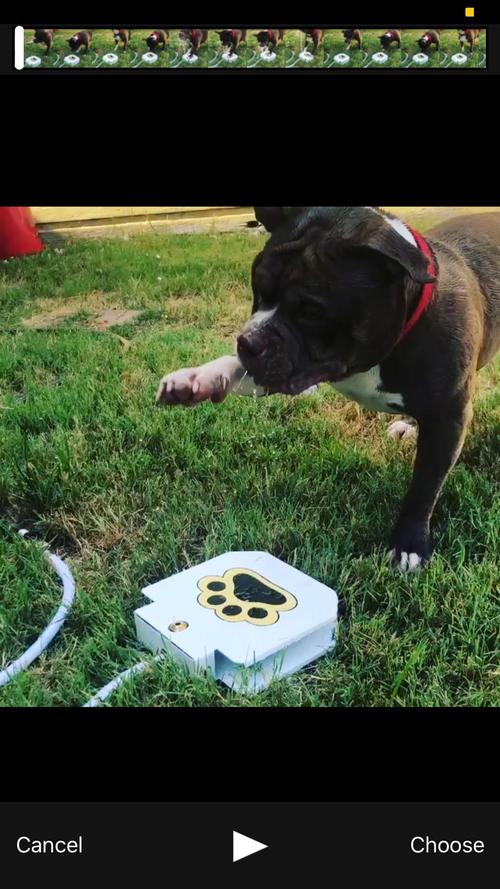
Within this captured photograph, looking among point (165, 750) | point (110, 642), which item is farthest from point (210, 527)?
point (165, 750)

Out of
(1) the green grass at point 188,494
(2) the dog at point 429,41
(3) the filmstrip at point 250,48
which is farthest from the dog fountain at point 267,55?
(1) the green grass at point 188,494

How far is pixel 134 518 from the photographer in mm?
1017

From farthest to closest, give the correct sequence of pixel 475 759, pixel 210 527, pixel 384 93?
pixel 210 527
pixel 475 759
pixel 384 93

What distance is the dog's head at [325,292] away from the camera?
0.77m

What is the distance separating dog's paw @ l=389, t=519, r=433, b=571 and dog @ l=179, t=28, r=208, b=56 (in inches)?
22.9

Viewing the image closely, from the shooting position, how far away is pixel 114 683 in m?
0.80

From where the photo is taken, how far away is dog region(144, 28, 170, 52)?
1.95 ft

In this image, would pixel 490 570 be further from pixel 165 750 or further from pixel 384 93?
pixel 384 93

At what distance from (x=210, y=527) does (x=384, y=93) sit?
21.6 inches
